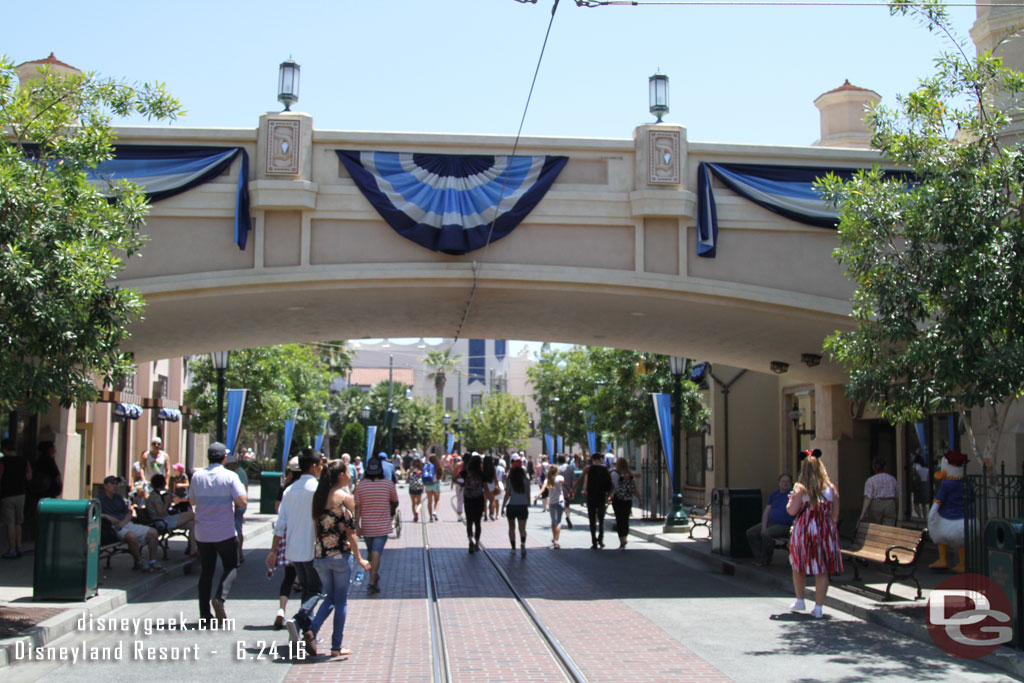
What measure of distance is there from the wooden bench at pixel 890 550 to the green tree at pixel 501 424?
60669 mm

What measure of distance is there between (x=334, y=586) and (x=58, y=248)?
4184 millimetres

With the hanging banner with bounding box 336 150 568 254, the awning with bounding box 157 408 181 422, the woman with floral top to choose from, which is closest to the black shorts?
the hanging banner with bounding box 336 150 568 254

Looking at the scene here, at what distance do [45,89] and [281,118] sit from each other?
490 centimetres

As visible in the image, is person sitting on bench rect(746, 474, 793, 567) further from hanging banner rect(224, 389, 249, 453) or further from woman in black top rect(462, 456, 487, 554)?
hanging banner rect(224, 389, 249, 453)

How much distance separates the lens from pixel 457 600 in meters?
12.5

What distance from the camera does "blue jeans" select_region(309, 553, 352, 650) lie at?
27.9 ft

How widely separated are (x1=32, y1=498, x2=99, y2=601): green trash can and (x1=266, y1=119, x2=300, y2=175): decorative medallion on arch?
5.99m

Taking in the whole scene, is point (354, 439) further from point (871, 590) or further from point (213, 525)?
point (213, 525)

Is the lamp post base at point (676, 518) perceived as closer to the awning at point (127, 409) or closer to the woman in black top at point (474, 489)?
the woman in black top at point (474, 489)

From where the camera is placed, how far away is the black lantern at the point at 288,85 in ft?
51.0

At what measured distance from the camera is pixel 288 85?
51.2 feet

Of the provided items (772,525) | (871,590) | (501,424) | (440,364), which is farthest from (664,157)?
(440,364)

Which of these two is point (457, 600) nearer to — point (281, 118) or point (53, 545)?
point (53, 545)

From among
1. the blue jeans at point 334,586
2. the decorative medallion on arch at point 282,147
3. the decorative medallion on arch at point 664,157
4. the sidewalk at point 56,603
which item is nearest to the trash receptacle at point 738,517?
the decorative medallion on arch at point 664,157
